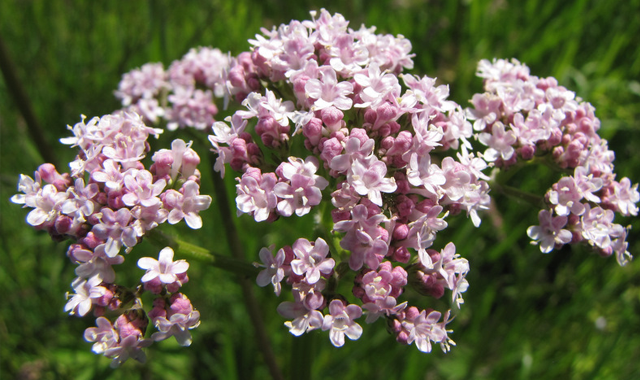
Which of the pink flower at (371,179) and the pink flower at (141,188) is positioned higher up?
the pink flower at (371,179)

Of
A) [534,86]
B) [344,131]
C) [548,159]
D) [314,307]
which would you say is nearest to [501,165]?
[548,159]

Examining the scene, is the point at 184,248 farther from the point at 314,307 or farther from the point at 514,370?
the point at 514,370

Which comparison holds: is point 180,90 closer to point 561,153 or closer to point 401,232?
point 401,232

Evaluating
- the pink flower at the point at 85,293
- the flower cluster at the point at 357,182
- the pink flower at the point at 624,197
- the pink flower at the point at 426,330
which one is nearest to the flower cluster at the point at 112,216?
the pink flower at the point at 85,293

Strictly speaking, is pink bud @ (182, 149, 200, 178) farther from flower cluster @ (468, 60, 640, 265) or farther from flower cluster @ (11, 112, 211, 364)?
flower cluster @ (468, 60, 640, 265)

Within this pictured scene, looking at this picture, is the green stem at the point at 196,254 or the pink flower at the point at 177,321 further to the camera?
the green stem at the point at 196,254

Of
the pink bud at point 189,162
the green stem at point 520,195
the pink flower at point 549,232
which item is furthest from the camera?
the green stem at point 520,195

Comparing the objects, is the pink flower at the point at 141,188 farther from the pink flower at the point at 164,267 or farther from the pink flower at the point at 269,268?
the pink flower at the point at 269,268
